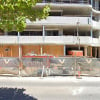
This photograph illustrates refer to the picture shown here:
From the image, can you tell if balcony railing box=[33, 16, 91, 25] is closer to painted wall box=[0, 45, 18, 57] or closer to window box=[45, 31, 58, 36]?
window box=[45, 31, 58, 36]

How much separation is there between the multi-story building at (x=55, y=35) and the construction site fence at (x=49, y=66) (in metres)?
14.5

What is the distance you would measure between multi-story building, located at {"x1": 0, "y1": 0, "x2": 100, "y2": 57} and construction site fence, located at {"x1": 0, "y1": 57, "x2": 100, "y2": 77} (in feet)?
47.7

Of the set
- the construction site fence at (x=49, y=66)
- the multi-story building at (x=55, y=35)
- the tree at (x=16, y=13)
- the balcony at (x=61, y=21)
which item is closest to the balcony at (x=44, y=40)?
the multi-story building at (x=55, y=35)

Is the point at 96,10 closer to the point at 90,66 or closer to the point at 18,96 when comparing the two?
the point at 90,66

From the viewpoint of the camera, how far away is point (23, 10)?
8953 millimetres

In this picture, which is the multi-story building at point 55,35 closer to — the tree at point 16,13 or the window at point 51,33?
the window at point 51,33

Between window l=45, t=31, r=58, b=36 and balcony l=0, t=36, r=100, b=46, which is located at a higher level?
window l=45, t=31, r=58, b=36

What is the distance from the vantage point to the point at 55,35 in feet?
120

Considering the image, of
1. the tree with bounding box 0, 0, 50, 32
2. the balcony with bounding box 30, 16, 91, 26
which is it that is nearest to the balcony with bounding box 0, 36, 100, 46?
the balcony with bounding box 30, 16, 91, 26

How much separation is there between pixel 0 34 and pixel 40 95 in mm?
26187

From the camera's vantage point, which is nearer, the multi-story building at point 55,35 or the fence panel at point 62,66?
the fence panel at point 62,66

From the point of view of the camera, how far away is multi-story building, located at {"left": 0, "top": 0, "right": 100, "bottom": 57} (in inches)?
1350

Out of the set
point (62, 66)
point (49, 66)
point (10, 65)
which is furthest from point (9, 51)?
point (62, 66)

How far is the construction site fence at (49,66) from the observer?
769 inches
